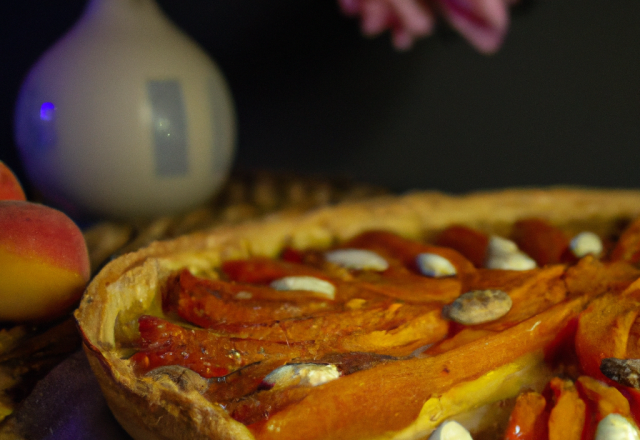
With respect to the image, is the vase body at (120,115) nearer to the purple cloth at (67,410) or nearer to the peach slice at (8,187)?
the peach slice at (8,187)

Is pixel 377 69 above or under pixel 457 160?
above

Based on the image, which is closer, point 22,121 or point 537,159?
point 22,121

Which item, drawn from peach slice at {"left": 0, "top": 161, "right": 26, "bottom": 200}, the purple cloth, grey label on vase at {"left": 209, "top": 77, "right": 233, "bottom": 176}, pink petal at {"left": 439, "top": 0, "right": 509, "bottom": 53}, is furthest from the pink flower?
the purple cloth

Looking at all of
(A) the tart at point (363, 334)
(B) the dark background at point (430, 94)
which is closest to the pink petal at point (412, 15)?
(B) the dark background at point (430, 94)

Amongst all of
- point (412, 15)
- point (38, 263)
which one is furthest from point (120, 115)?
point (412, 15)

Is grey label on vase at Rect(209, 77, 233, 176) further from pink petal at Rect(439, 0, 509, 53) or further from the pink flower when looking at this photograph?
pink petal at Rect(439, 0, 509, 53)

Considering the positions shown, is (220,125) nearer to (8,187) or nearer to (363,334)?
(8,187)

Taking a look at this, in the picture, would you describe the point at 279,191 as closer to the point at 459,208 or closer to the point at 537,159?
the point at 459,208

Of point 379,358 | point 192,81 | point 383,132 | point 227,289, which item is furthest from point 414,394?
point 383,132
